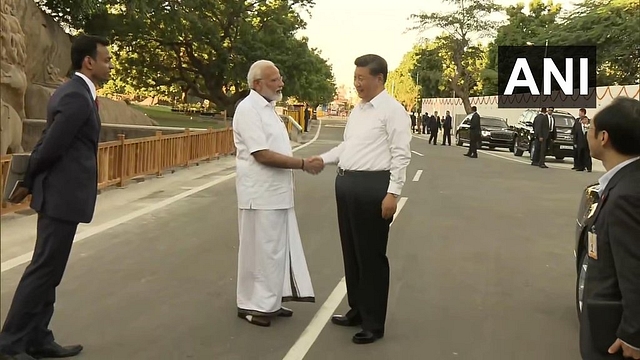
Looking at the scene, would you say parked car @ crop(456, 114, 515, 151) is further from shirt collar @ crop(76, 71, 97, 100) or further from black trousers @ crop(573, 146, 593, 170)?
shirt collar @ crop(76, 71, 97, 100)

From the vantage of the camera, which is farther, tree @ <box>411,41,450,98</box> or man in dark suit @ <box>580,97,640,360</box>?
tree @ <box>411,41,450,98</box>

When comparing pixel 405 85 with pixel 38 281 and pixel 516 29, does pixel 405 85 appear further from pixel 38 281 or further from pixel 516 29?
pixel 38 281

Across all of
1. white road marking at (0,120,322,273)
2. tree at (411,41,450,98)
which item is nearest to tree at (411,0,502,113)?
tree at (411,41,450,98)

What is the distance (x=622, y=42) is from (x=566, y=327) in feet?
113

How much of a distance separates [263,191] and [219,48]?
33.6 metres

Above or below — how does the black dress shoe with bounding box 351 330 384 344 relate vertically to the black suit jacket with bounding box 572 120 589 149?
below

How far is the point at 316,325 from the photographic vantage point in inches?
215

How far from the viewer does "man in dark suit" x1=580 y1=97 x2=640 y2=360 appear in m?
2.65

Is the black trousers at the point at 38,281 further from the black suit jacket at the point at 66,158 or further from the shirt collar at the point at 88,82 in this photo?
the shirt collar at the point at 88,82

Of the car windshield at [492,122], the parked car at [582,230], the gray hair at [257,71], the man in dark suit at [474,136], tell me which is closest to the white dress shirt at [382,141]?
the gray hair at [257,71]

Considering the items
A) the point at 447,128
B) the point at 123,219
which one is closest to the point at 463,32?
the point at 447,128

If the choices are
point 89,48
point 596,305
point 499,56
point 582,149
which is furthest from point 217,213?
point 499,56

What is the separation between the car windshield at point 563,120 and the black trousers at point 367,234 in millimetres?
22030

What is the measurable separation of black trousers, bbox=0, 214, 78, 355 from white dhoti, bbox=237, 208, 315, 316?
1.46 meters
